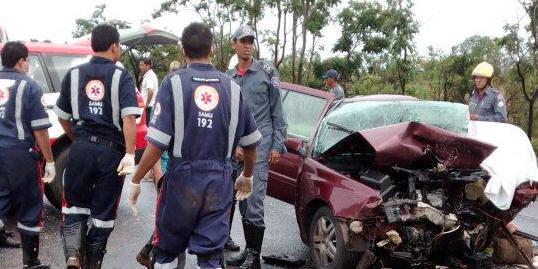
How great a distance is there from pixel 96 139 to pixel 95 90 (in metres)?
0.34

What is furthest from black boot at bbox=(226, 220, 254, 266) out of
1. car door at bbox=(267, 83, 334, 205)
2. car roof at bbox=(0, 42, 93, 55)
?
car roof at bbox=(0, 42, 93, 55)

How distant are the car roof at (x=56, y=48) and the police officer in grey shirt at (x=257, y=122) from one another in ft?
9.08

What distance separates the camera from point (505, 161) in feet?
A: 14.6

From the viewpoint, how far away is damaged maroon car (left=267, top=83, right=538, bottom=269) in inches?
160

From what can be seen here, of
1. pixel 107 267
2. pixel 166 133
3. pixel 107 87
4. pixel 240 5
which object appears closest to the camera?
pixel 166 133

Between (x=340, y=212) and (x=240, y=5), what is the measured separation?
16.6 metres

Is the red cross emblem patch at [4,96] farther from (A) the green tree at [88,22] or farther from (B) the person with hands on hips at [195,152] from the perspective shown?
(A) the green tree at [88,22]

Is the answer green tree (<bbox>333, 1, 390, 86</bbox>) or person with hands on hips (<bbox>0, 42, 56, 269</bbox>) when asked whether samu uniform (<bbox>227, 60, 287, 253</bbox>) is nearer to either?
person with hands on hips (<bbox>0, 42, 56, 269</bbox>)

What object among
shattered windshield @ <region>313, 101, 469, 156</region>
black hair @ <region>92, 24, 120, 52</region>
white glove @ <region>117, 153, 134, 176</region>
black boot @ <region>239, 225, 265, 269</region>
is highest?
black hair @ <region>92, 24, 120, 52</region>

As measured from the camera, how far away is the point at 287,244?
19.0 feet

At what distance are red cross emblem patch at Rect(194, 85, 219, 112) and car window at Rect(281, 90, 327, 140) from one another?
9.00ft

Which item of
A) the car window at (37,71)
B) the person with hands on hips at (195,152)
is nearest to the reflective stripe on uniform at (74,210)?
the person with hands on hips at (195,152)

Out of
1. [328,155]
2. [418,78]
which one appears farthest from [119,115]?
[418,78]

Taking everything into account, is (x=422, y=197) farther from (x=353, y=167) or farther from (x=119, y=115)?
(x=119, y=115)
